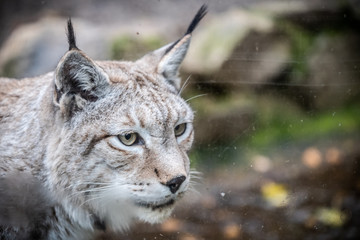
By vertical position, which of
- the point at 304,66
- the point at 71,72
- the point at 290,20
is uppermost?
the point at 71,72

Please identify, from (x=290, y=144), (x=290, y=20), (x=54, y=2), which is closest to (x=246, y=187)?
(x=290, y=144)

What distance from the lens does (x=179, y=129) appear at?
337 centimetres

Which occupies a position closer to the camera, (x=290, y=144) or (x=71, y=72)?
(x=71, y=72)

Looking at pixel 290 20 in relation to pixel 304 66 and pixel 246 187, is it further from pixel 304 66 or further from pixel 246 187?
pixel 246 187

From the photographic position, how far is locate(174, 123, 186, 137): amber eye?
335 centimetres

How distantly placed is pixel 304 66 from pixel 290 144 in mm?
955

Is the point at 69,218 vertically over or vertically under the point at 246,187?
over

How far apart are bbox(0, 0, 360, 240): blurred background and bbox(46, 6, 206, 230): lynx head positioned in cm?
181

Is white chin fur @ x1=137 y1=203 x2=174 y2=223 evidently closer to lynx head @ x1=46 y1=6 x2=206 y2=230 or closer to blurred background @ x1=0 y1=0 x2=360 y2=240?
lynx head @ x1=46 y1=6 x2=206 y2=230

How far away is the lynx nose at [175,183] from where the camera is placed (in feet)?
9.50

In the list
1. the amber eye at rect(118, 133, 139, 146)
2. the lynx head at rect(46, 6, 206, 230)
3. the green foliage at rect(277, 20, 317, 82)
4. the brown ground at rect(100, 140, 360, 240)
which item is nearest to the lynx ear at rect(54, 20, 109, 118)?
the lynx head at rect(46, 6, 206, 230)

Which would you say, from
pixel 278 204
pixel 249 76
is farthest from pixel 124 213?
pixel 249 76

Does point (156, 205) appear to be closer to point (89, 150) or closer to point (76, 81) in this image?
point (89, 150)

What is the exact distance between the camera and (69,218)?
11.0 feet
